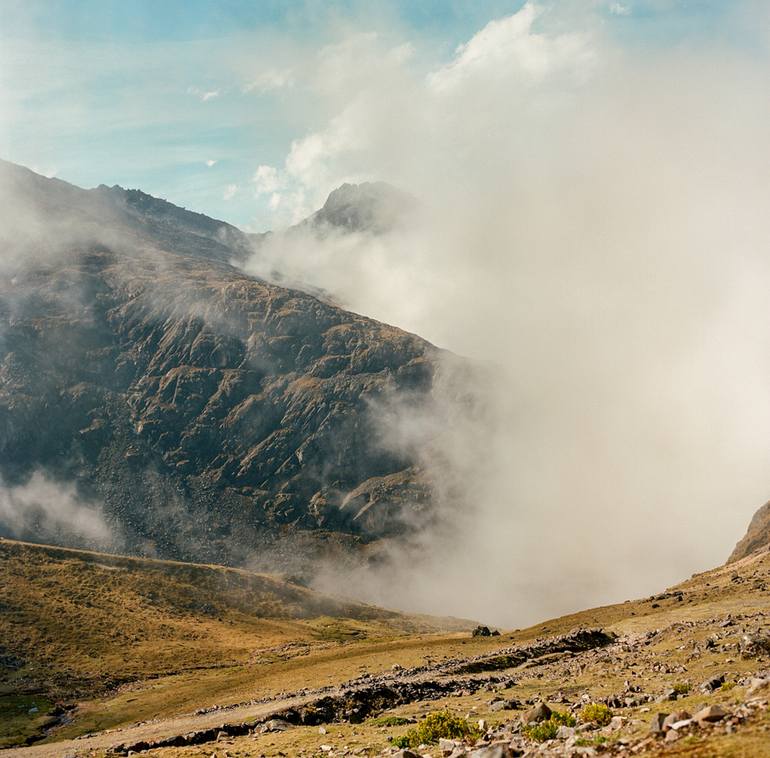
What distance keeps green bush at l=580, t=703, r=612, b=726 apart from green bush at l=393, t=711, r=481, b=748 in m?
5.27

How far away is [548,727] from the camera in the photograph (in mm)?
24641

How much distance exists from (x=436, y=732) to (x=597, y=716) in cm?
789

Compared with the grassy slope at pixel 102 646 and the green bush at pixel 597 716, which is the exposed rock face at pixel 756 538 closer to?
the grassy slope at pixel 102 646

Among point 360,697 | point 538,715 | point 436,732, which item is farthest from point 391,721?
point 538,715

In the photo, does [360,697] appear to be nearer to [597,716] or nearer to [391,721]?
[391,721]

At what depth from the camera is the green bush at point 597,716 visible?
969 inches

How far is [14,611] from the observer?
162875mm

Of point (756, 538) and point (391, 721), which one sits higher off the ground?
point (391, 721)

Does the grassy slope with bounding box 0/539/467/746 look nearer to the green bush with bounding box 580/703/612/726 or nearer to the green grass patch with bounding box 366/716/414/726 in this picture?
the green grass patch with bounding box 366/716/414/726

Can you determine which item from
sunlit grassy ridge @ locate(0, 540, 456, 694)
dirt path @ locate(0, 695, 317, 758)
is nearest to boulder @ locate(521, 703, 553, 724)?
dirt path @ locate(0, 695, 317, 758)

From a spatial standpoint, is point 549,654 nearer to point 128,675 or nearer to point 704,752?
point 704,752

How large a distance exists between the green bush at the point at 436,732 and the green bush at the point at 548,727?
345 centimetres

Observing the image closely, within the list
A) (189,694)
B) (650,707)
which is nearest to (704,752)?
(650,707)

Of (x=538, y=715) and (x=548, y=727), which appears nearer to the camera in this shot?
(x=548, y=727)
